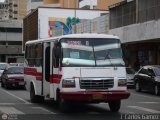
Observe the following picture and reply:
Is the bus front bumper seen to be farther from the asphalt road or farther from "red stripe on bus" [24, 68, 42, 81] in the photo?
"red stripe on bus" [24, 68, 42, 81]

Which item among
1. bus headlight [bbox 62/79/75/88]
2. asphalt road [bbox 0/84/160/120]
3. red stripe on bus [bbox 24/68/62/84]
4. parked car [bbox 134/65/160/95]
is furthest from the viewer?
parked car [bbox 134/65/160/95]

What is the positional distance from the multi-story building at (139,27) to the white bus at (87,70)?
65.8 feet

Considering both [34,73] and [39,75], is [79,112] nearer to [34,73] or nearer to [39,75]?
[39,75]

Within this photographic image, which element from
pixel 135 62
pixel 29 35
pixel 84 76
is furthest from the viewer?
pixel 29 35

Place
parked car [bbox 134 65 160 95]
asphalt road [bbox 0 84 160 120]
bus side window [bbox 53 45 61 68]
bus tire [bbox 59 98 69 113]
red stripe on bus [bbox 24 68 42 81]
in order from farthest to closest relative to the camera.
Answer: parked car [bbox 134 65 160 95] → red stripe on bus [bbox 24 68 42 81] → bus side window [bbox 53 45 61 68] → bus tire [bbox 59 98 69 113] → asphalt road [bbox 0 84 160 120]

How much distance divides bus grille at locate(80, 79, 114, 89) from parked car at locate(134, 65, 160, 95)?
1050cm

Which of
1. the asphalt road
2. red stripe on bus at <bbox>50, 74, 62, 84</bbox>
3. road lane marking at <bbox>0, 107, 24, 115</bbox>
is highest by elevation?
red stripe on bus at <bbox>50, 74, 62, 84</bbox>

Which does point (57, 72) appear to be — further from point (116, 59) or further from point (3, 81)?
point (3, 81)

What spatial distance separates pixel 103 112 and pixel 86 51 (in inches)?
85.8

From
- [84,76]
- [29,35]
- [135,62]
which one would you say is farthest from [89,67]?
[29,35]

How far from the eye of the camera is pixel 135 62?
4691 centimetres

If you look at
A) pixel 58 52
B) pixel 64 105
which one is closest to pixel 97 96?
pixel 64 105

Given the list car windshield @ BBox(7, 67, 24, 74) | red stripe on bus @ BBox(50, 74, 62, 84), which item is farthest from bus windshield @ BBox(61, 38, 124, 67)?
car windshield @ BBox(7, 67, 24, 74)

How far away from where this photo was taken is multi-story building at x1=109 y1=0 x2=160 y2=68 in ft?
126
